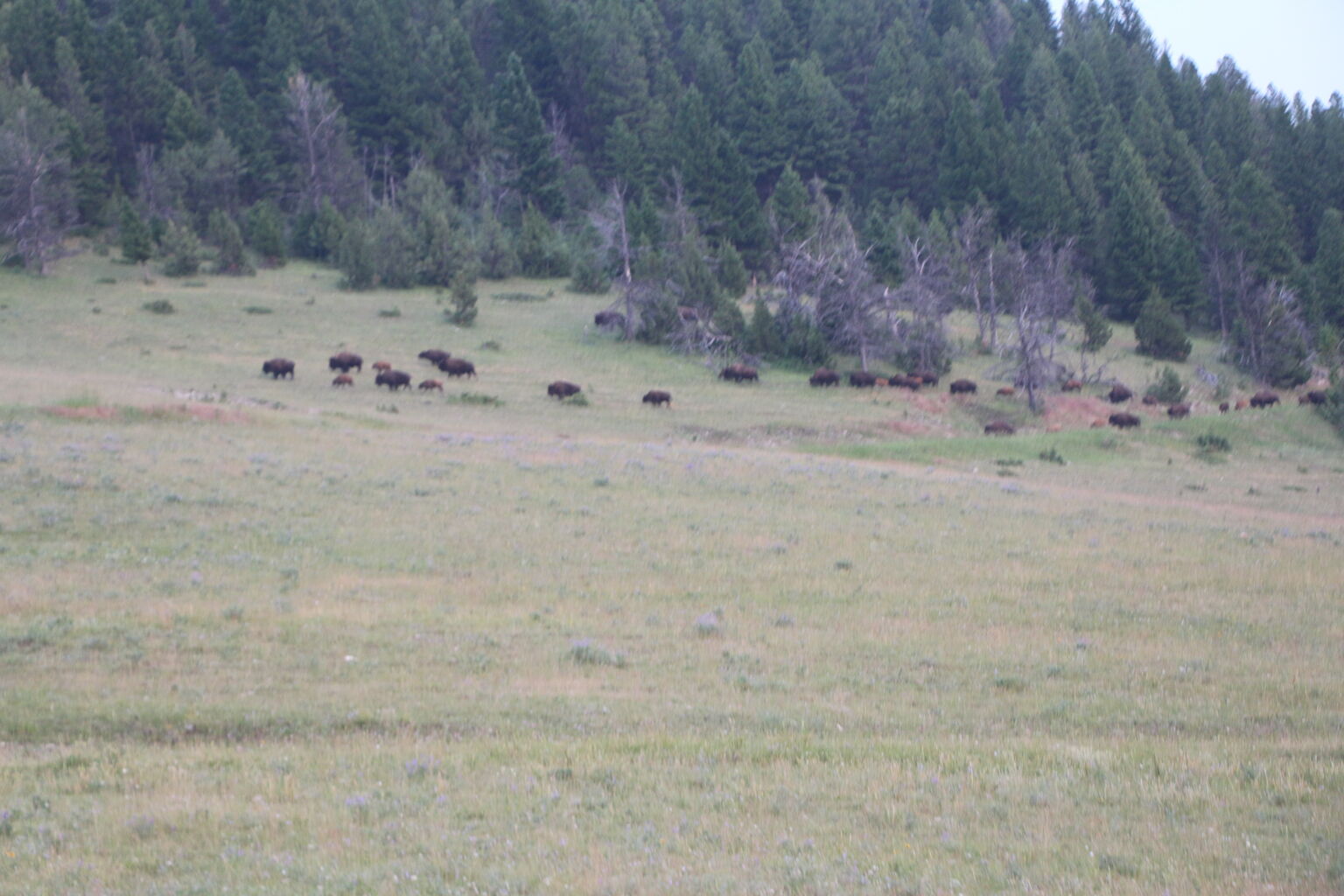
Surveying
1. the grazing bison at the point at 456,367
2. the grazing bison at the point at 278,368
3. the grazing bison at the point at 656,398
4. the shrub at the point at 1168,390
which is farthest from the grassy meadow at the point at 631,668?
the shrub at the point at 1168,390

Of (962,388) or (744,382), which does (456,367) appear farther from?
(962,388)

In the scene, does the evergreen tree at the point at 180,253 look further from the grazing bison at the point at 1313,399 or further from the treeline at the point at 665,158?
the grazing bison at the point at 1313,399

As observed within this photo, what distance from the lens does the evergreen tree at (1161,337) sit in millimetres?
64625

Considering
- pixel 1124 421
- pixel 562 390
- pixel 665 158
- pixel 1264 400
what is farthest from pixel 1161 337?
pixel 562 390

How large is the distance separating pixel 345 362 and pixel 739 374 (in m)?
15.7

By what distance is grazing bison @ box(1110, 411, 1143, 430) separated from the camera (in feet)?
135

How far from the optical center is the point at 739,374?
48.3m

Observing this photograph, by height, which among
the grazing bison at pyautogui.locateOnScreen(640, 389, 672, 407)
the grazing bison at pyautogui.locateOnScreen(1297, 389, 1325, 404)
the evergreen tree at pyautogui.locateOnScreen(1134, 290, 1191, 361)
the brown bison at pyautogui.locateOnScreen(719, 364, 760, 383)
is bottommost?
the grazing bison at pyautogui.locateOnScreen(640, 389, 672, 407)

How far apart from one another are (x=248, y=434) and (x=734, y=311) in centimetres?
2863

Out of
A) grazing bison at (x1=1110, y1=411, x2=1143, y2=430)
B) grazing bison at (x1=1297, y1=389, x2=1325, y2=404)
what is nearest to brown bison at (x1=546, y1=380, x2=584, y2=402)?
grazing bison at (x1=1110, y1=411, x2=1143, y2=430)

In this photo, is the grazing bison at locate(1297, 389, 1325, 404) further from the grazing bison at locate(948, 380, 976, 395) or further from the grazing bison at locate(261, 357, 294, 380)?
the grazing bison at locate(261, 357, 294, 380)

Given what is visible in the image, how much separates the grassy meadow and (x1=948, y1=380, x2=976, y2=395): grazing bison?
18171mm

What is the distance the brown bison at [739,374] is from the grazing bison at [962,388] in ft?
26.3

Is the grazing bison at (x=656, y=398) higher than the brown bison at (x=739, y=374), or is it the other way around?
the brown bison at (x=739, y=374)
